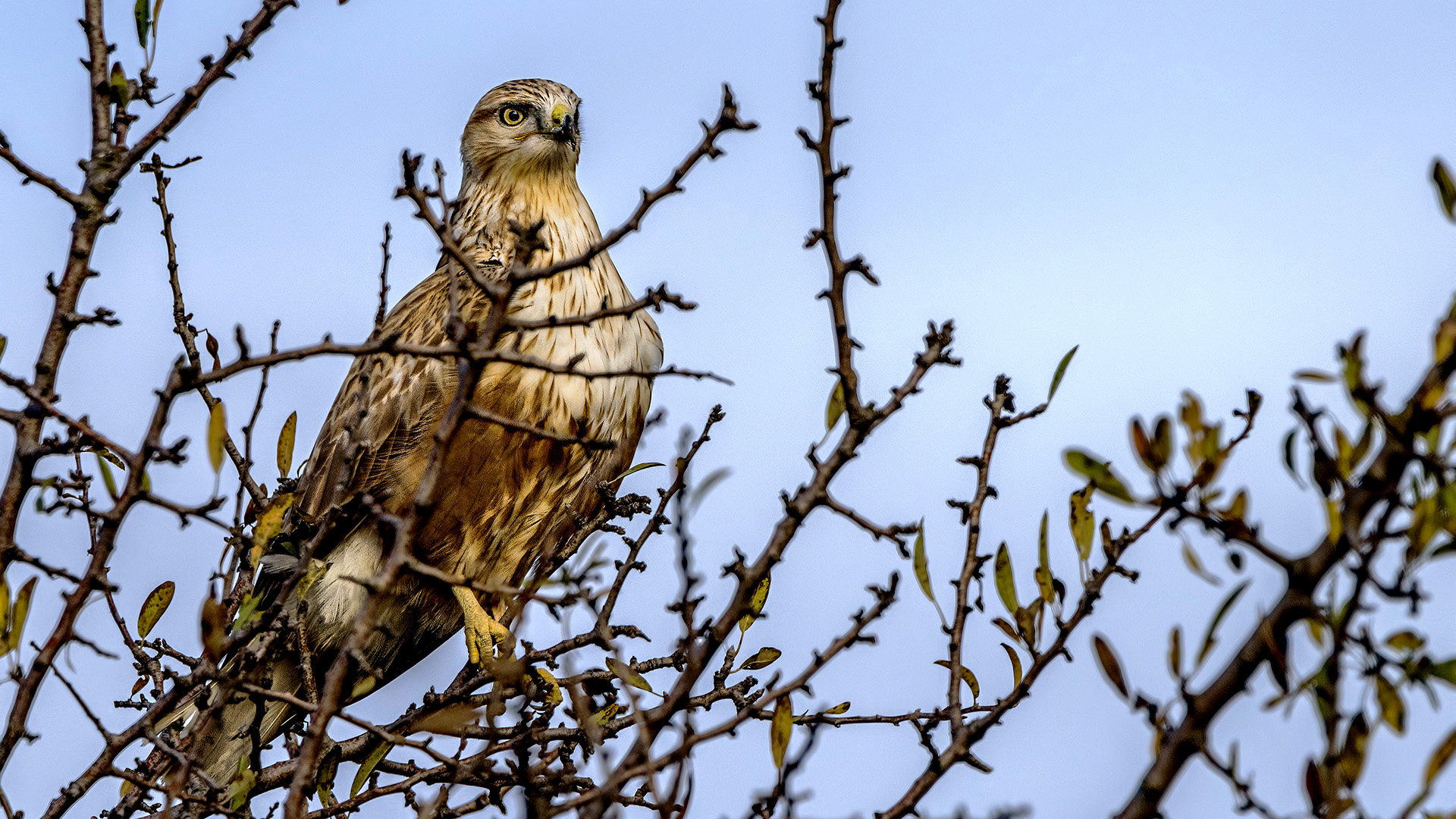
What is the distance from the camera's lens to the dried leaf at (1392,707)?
1.61m

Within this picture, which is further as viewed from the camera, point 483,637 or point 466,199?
point 466,199

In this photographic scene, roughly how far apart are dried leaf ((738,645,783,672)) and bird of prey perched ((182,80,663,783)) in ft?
2.58

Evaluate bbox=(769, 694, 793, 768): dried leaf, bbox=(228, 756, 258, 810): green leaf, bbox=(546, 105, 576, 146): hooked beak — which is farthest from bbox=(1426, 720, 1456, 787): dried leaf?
bbox=(546, 105, 576, 146): hooked beak

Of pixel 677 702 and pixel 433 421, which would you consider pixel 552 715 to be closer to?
pixel 433 421

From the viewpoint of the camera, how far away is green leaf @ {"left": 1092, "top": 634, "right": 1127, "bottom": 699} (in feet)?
Result: 6.11

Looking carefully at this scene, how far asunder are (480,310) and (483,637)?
41.0 inches

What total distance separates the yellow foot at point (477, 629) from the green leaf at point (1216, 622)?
9.15 ft

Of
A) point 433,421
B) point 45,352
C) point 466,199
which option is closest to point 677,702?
point 45,352

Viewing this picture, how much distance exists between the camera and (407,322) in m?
4.77

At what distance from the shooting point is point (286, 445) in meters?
3.05

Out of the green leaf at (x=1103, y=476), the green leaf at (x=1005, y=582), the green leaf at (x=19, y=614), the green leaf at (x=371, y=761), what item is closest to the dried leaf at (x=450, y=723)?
the green leaf at (x=371, y=761)

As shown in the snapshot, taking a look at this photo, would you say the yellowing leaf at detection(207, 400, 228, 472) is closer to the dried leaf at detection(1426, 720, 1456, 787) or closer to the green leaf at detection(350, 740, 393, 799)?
the green leaf at detection(350, 740, 393, 799)

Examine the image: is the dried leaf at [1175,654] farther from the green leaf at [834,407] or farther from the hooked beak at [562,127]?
→ the hooked beak at [562,127]

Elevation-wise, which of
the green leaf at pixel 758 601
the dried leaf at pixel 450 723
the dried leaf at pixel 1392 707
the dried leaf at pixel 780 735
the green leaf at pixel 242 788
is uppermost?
the green leaf at pixel 758 601
